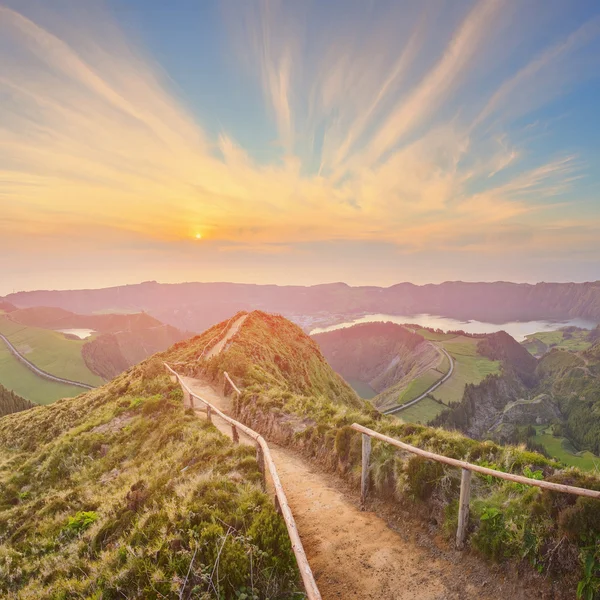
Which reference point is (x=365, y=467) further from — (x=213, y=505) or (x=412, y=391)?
(x=412, y=391)

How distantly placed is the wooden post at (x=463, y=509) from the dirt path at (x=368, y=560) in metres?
0.32

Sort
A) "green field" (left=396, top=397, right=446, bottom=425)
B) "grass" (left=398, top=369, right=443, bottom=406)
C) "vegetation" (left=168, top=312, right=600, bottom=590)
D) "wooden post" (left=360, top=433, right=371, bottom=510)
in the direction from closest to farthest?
"vegetation" (left=168, top=312, right=600, bottom=590) → "wooden post" (left=360, top=433, right=371, bottom=510) → "green field" (left=396, top=397, right=446, bottom=425) → "grass" (left=398, top=369, right=443, bottom=406)

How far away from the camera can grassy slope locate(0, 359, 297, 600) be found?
22.2 feet

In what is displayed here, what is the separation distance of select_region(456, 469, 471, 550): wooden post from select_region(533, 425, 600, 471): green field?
165694mm

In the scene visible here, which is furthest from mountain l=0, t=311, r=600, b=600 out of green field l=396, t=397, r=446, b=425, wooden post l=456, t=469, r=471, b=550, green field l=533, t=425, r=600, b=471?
green field l=533, t=425, r=600, b=471

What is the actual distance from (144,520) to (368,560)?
18.7 feet

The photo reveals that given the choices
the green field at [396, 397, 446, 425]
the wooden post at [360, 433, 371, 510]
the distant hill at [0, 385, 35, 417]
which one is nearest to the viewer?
the wooden post at [360, 433, 371, 510]

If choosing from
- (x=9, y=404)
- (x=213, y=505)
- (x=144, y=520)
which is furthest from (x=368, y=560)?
(x=9, y=404)

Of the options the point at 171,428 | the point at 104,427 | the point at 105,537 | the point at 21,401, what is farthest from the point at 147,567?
the point at 21,401

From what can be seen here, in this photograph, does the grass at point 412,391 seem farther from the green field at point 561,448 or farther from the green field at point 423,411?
the green field at point 561,448

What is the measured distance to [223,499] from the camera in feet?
29.4

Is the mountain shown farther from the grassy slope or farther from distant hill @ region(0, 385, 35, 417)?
distant hill @ region(0, 385, 35, 417)

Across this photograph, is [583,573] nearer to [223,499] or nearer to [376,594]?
[376,594]

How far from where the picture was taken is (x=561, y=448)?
15138 centimetres
